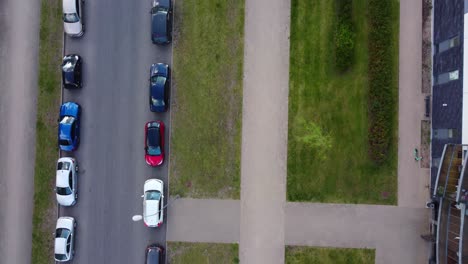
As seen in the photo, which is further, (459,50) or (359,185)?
(359,185)

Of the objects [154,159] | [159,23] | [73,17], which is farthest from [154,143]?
[73,17]

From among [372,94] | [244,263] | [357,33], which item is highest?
[357,33]

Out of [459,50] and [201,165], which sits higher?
[459,50]

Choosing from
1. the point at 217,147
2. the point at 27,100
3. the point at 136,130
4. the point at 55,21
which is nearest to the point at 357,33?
the point at 217,147

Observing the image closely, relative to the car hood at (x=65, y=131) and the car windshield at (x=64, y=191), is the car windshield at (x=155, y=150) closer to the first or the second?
the car hood at (x=65, y=131)

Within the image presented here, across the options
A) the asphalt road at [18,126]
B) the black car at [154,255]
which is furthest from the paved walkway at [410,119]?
the asphalt road at [18,126]

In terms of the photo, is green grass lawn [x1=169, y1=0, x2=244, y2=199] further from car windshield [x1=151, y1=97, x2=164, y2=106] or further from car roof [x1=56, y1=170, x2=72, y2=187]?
car roof [x1=56, y1=170, x2=72, y2=187]

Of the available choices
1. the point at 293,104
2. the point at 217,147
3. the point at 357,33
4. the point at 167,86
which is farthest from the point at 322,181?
the point at 167,86

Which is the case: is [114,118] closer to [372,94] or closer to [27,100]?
[27,100]
